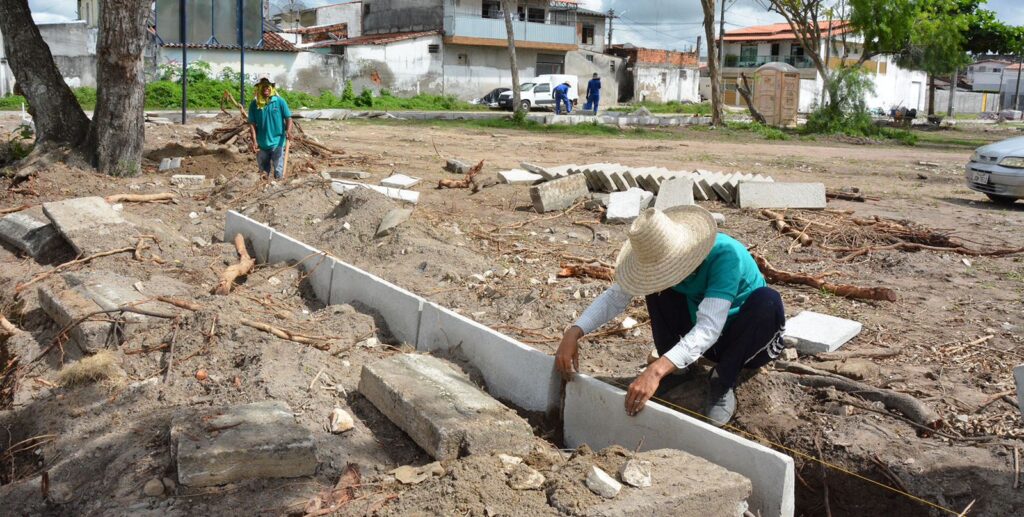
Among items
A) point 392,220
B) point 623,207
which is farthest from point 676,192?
point 392,220

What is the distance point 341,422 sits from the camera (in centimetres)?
416

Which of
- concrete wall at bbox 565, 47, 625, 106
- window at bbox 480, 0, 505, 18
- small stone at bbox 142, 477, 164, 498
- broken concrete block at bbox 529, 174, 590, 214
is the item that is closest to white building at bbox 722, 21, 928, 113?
concrete wall at bbox 565, 47, 625, 106

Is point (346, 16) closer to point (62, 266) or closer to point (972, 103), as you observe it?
point (972, 103)

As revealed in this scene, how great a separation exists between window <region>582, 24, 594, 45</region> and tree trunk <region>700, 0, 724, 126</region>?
98.1 feet

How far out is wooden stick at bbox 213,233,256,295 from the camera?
247 inches

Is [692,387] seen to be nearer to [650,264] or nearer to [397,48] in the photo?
[650,264]

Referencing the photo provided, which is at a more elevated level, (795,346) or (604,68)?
(604,68)

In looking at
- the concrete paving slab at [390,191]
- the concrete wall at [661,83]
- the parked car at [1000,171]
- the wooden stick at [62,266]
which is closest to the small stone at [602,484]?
the wooden stick at [62,266]

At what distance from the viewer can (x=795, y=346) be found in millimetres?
5039

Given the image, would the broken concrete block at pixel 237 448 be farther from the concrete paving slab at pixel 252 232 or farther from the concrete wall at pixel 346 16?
the concrete wall at pixel 346 16

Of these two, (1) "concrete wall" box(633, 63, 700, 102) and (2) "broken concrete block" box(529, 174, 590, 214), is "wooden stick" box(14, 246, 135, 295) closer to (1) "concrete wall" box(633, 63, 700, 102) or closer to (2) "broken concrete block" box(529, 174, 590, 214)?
(2) "broken concrete block" box(529, 174, 590, 214)

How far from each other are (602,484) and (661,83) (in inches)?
2071

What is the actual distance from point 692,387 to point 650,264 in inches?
32.5

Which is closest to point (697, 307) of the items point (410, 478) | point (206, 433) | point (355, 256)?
point (410, 478)
